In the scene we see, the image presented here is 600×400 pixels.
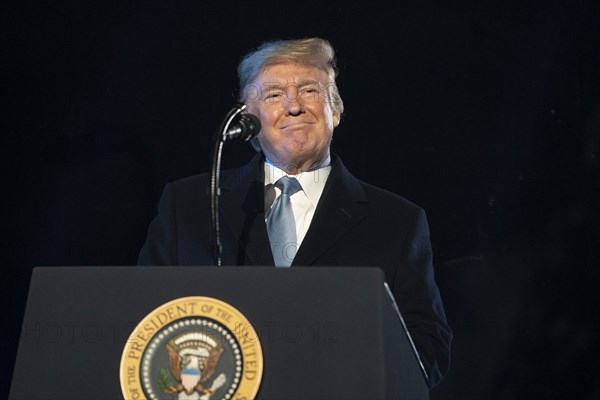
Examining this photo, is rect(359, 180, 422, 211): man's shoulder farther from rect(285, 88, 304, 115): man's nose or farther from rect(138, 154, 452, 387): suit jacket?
rect(285, 88, 304, 115): man's nose

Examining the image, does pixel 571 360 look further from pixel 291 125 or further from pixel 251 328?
pixel 251 328

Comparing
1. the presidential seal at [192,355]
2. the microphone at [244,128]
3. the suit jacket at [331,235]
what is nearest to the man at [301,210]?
the suit jacket at [331,235]

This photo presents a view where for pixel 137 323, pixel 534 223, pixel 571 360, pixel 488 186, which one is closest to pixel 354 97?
pixel 488 186

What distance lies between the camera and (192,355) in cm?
114

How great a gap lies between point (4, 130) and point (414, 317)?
1681 millimetres

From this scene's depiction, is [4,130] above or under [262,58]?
under

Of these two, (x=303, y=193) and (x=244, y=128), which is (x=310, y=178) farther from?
(x=244, y=128)

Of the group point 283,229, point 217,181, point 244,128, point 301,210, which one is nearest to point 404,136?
point 301,210

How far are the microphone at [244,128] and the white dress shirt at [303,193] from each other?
0.47 metres

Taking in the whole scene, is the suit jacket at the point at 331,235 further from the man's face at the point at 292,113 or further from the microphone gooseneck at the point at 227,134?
the microphone gooseneck at the point at 227,134

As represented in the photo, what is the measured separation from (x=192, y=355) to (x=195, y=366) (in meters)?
0.02

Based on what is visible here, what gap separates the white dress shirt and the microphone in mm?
468

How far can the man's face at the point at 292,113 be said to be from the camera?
2229 mm

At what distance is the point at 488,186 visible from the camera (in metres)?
2.72
